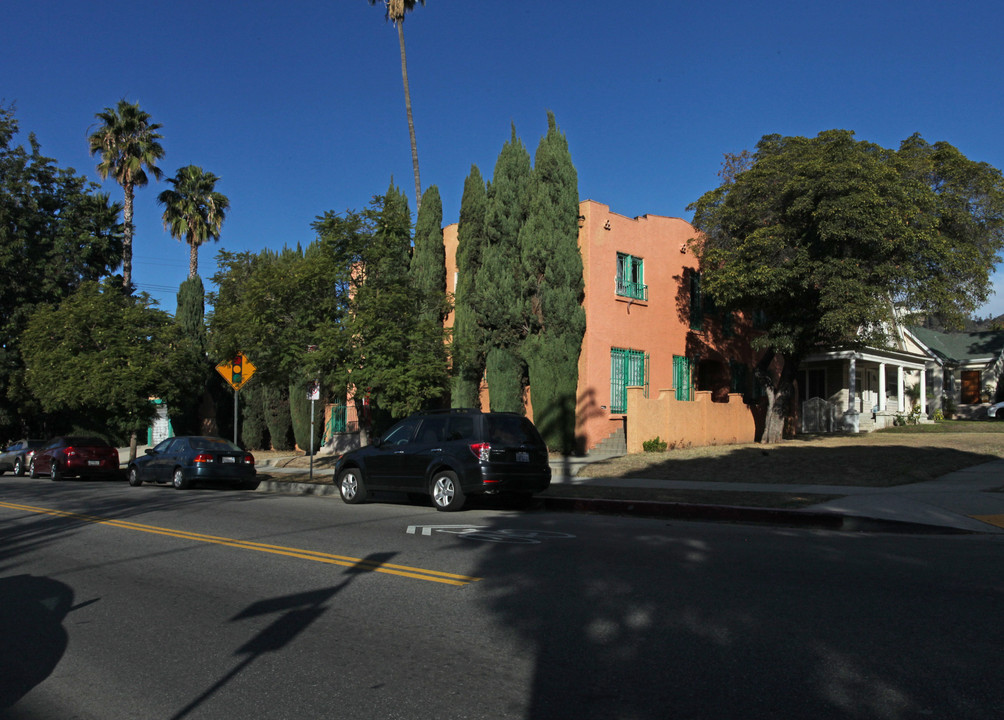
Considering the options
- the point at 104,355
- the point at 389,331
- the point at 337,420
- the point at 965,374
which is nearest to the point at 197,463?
the point at 389,331

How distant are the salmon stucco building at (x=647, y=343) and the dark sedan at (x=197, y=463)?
8.99 m

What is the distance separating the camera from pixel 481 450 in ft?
42.4

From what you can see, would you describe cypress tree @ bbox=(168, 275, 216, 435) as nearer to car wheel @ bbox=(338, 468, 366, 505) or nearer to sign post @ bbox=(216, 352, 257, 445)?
sign post @ bbox=(216, 352, 257, 445)

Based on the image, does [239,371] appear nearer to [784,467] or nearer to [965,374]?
[784,467]

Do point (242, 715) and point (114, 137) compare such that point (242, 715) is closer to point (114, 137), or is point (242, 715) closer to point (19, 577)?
point (19, 577)

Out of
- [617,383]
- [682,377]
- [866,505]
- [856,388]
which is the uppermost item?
[682,377]

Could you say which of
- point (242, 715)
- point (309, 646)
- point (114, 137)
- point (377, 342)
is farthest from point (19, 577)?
point (114, 137)

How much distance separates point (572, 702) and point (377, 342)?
15.4 m

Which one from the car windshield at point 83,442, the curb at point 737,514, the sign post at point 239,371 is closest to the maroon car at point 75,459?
the car windshield at point 83,442

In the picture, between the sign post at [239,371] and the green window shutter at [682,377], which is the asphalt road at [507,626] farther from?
the green window shutter at [682,377]

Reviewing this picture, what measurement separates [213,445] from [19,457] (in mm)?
12051

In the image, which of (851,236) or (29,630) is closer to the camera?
(29,630)

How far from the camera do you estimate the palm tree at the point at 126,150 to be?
38719 millimetres

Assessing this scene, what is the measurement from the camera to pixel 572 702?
427cm
